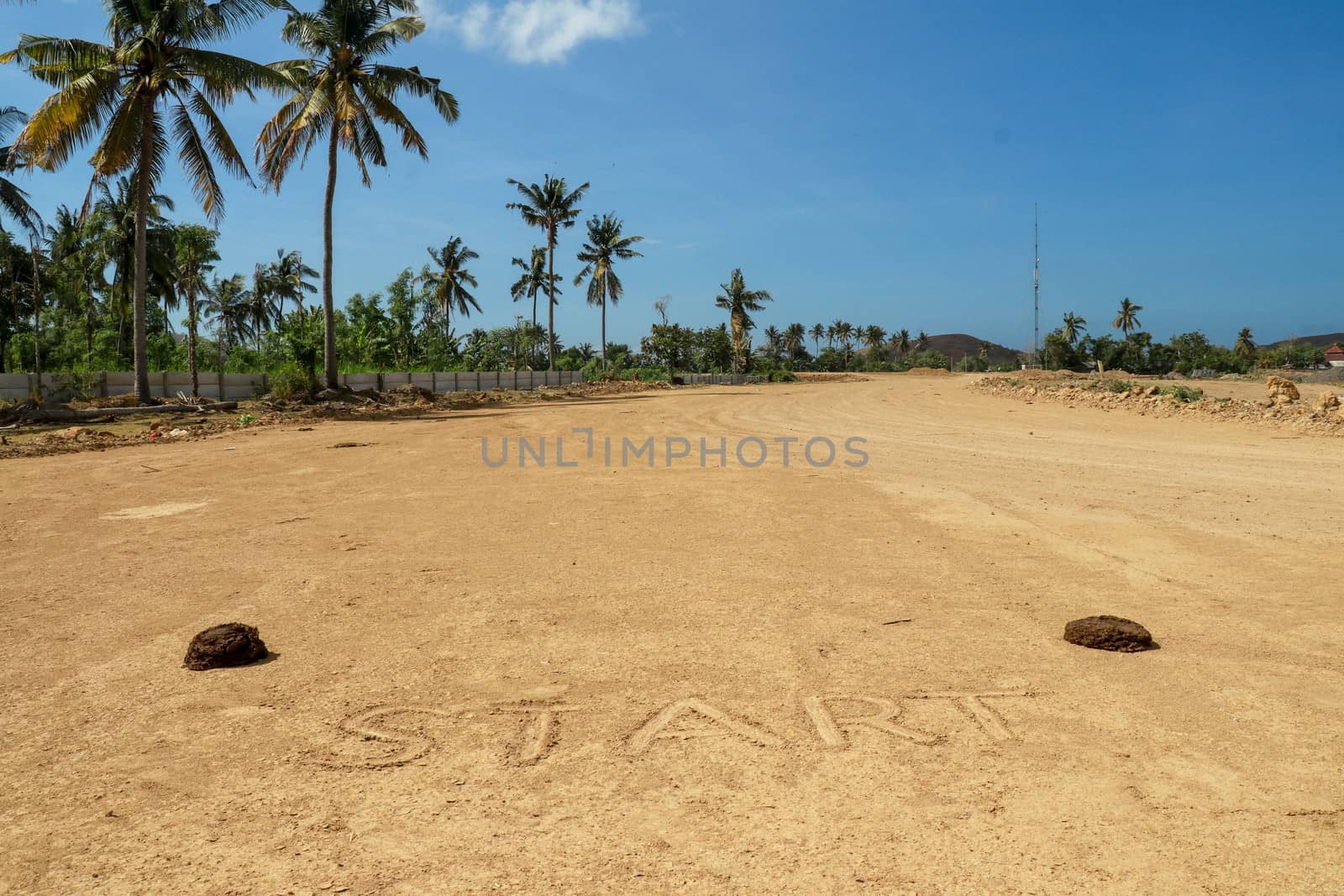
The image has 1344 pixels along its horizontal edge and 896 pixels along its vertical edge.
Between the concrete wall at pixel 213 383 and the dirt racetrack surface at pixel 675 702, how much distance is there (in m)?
21.5

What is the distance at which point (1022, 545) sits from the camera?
625cm

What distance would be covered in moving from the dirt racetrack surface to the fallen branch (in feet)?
37.8

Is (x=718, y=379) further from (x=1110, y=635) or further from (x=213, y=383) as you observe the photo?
(x=1110, y=635)

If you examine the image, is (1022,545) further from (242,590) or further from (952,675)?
(242,590)

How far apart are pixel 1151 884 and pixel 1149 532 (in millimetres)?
5239

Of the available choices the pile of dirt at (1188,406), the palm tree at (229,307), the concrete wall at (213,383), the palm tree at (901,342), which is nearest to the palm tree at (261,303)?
the palm tree at (229,307)

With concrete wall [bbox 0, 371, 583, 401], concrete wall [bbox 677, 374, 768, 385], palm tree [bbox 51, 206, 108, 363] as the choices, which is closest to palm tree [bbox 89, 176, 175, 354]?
palm tree [bbox 51, 206, 108, 363]

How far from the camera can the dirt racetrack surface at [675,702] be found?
2342 mm

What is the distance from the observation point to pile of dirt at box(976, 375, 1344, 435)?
13477 mm

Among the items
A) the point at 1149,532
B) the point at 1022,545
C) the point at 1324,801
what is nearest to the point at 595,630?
the point at 1324,801

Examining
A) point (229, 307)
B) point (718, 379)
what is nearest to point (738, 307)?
point (718, 379)

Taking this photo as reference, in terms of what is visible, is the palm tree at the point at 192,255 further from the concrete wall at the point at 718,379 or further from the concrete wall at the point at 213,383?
the concrete wall at the point at 718,379

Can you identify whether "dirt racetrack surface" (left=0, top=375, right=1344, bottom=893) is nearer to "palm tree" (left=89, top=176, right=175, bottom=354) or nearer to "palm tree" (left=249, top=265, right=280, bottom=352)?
"palm tree" (left=89, top=176, right=175, bottom=354)

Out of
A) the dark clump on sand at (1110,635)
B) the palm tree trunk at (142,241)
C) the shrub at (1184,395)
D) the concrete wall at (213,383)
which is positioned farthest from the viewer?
the concrete wall at (213,383)
